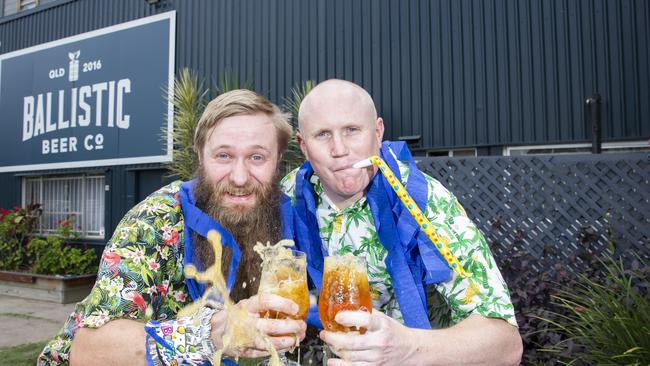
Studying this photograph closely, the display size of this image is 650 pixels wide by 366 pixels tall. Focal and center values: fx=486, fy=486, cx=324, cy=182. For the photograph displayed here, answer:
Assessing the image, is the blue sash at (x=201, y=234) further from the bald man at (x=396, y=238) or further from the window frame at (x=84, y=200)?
the window frame at (x=84, y=200)

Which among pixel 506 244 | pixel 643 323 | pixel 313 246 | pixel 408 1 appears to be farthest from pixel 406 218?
pixel 408 1

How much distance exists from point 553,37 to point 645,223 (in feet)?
9.03

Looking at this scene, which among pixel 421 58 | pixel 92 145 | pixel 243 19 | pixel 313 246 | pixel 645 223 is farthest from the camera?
pixel 92 145

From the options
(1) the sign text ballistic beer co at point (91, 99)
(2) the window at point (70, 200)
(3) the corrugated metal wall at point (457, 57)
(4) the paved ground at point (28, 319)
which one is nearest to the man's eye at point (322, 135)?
(3) the corrugated metal wall at point (457, 57)

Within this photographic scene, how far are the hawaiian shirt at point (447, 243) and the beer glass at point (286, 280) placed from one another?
0.51m

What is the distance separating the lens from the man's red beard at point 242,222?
1.63m

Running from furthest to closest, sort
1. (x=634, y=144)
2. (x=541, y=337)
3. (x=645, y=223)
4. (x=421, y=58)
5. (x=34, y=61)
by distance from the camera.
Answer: (x=34, y=61) < (x=421, y=58) < (x=634, y=144) < (x=645, y=223) < (x=541, y=337)

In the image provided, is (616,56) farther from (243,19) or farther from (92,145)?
(92,145)

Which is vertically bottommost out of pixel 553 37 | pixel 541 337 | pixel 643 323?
pixel 541 337

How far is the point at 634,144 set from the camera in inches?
209

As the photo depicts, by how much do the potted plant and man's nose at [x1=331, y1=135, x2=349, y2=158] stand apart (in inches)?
270

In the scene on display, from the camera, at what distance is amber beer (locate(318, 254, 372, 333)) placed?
46.3 inches

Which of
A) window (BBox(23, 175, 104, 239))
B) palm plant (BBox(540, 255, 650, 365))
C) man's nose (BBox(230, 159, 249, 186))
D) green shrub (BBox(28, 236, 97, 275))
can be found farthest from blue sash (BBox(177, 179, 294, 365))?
window (BBox(23, 175, 104, 239))

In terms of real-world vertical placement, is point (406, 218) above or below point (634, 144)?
below
